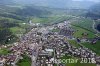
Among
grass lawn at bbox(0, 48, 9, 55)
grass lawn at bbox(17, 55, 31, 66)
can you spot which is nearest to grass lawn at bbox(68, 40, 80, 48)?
grass lawn at bbox(17, 55, 31, 66)

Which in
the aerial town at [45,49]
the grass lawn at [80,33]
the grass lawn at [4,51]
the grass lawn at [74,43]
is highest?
the grass lawn at [4,51]

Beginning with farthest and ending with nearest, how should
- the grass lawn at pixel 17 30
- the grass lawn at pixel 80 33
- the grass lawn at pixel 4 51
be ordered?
the grass lawn at pixel 17 30
the grass lawn at pixel 80 33
the grass lawn at pixel 4 51

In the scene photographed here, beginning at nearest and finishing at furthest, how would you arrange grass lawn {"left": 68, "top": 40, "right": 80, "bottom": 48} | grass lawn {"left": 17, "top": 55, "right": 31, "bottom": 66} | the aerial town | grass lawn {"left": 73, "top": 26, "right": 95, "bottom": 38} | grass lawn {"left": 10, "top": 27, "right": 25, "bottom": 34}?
grass lawn {"left": 17, "top": 55, "right": 31, "bottom": 66} → the aerial town → grass lawn {"left": 68, "top": 40, "right": 80, "bottom": 48} → grass lawn {"left": 73, "top": 26, "right": 95, "bottom": 38} → grass lawn {"left": 10, "top": 27, "right": 25, "bottom": 34}

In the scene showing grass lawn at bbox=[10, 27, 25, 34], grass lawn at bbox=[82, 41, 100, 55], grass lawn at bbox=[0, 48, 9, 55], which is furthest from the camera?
grass lawn at bbox=[10, 27, 25, 34]

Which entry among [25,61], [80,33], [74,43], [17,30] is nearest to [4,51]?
[25,61]

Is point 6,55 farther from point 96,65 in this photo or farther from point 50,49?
point 96,65

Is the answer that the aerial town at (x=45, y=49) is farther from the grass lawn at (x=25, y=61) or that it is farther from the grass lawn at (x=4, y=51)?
the grass lawn at (x=4, y=51)

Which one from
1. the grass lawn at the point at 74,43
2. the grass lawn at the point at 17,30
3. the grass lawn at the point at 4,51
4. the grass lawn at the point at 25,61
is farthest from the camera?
the grass lawn at the point at 17,30

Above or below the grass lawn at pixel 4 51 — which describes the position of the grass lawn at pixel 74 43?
below

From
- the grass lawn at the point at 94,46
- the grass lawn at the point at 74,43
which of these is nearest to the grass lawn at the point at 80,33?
the grass lawn at the point at 74,43

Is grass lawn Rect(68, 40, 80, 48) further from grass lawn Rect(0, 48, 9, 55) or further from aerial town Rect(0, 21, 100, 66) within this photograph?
grass lawn Rect(0, 48, 9, 55)

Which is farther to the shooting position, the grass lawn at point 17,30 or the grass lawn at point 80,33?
the grass lawn at point 17,30

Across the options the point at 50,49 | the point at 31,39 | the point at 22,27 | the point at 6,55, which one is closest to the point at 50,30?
the point at 22,27
